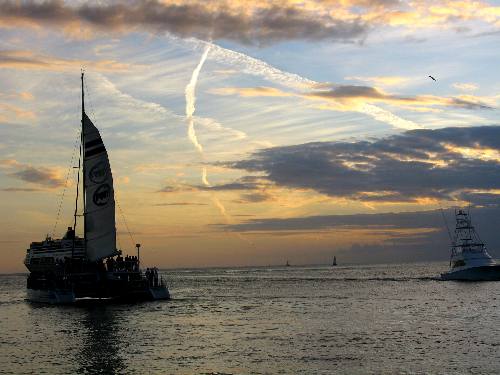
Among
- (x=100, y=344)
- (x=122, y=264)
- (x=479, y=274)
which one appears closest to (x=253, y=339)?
(x=100, y=344)

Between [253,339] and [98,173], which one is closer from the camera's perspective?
[253,339]

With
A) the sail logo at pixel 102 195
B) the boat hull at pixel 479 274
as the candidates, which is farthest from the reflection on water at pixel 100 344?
the boat hull at pixel 479 274

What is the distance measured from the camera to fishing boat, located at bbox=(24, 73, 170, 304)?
80625 mm

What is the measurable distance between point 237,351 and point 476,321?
95.1 ft

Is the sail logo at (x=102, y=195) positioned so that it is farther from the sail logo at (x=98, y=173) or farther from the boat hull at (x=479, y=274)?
the boat hull at (x=479, y=274)

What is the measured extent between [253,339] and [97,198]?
39.1 meters

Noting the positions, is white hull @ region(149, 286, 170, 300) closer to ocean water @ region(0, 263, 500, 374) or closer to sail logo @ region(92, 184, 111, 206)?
ocean water @ region(0, 263, 500, 374)

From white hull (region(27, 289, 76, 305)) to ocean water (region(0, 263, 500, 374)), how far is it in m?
1.39

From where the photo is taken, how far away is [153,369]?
37656 mm

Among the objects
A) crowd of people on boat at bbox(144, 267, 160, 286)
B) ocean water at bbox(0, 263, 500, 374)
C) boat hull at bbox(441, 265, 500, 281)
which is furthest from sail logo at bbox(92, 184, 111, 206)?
boat hull at bbox(441, 265, 500, 281)

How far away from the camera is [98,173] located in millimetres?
84062

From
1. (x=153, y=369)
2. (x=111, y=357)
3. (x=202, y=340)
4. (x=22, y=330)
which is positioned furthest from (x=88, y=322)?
(x=153, y=369)

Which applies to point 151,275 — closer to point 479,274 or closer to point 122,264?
point 122,264

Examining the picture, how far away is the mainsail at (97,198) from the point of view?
82.7 m
